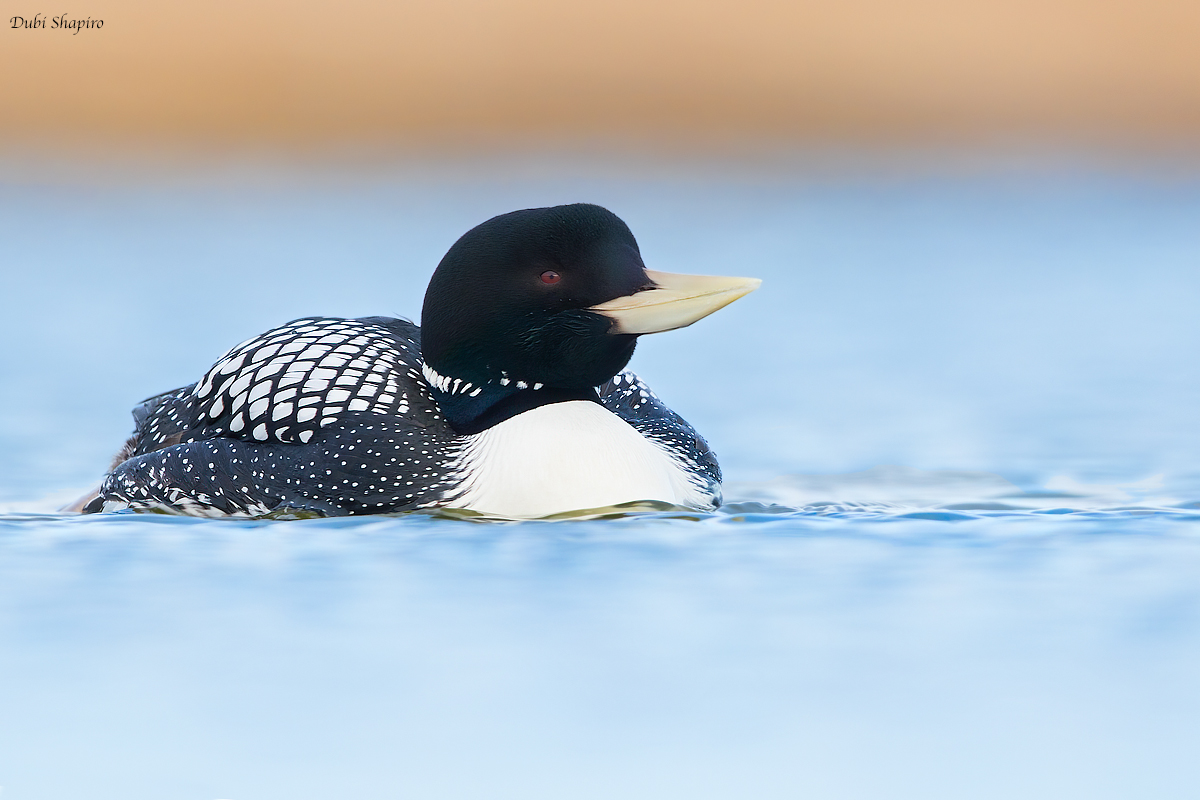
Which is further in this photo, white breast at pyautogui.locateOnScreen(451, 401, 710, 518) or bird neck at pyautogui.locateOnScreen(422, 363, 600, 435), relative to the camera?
bird neck at pyautogui.locateOnScreen(422, 363, 600, 435)

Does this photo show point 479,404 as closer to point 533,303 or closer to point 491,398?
point 491,398

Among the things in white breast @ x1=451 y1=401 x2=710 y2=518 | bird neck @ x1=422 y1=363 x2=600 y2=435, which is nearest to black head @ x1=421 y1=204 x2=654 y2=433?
bird neck @ x1=422 y1=363 x2=600 y2=435

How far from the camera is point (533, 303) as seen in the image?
3.81 meters

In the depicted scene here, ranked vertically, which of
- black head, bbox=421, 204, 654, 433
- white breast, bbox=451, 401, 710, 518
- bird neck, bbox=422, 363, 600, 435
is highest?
black head, bbox=421, 204, 654, 433

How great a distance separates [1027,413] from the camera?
5.91m

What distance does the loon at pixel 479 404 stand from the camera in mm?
3805

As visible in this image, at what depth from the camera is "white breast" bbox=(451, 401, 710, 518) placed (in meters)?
3.80

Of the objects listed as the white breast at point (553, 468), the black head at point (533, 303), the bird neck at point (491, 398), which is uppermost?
the black head at point (533, 303)

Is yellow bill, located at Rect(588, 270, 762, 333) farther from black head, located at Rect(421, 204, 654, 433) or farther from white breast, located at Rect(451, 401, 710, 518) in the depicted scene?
white breast, located at Rect(451, 401, 710, 518)

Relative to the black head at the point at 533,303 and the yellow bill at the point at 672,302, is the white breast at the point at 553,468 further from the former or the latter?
the yellow bill at the point at 672,302

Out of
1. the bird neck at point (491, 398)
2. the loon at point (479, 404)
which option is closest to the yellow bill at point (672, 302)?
the loon at point (479, 404)

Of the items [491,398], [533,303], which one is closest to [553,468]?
[491,398]

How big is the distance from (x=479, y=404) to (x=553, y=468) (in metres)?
0.29

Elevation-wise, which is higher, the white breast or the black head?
the black head
